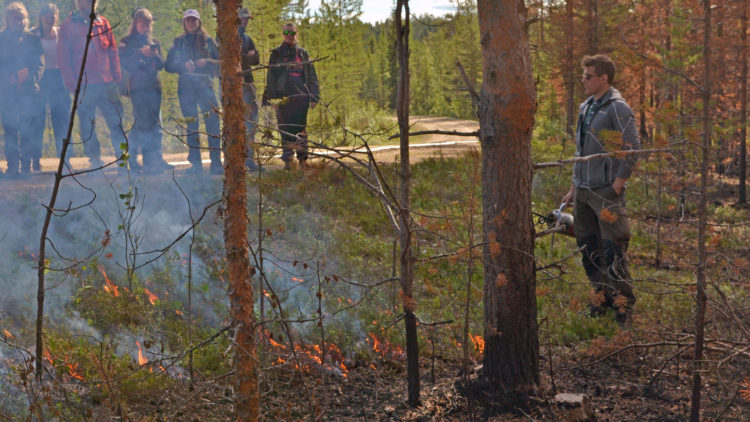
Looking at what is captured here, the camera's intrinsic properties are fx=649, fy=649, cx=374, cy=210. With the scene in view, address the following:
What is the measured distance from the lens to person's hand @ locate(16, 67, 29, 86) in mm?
9050

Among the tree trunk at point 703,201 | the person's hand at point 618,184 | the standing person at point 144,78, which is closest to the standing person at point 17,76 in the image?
the standing person at point 144,78

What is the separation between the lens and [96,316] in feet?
19.5

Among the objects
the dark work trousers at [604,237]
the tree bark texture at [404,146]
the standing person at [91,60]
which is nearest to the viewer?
the tree bark texture at [404,146]

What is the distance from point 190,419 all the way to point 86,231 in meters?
3.97

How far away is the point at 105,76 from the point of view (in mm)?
9234

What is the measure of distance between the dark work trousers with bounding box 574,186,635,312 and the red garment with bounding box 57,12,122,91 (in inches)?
262

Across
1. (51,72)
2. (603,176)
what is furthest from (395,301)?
(51,72)

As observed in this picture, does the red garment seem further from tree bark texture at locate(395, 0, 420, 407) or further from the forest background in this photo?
tree bark texture at locate(395, 0, 420, 407)

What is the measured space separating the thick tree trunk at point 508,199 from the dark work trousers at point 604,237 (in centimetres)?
153

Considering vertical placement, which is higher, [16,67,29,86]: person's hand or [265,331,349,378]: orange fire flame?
[16,67,29,86]: person's hand

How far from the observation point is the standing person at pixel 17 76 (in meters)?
8.98

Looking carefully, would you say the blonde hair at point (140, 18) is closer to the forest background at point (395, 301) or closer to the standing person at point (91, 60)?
the standing person at point (91, 60)

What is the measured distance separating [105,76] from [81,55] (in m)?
0.41

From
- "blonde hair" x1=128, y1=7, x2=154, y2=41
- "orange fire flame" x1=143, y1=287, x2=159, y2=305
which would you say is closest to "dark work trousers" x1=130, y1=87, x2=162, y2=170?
"blonde hair" x1=128, y1=7, x2=154, y2=41
